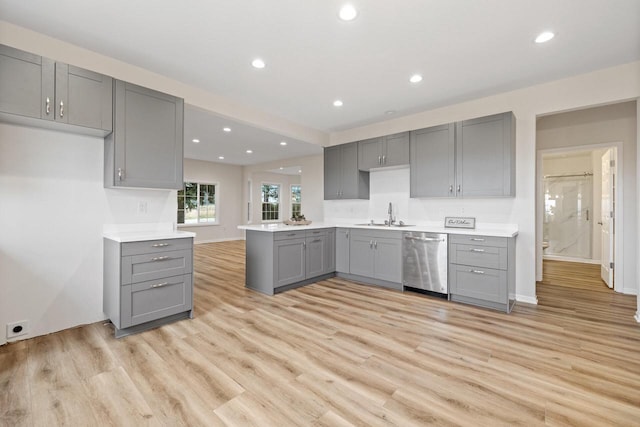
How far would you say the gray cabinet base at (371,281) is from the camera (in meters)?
4.02

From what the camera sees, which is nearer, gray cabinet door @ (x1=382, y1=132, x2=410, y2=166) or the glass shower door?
gray cabinet door @ (x1=382, y1=132, x2=410, y2=166)

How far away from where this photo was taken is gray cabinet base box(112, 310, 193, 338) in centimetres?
252

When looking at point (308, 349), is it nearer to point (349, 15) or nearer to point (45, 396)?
point (45, 396)

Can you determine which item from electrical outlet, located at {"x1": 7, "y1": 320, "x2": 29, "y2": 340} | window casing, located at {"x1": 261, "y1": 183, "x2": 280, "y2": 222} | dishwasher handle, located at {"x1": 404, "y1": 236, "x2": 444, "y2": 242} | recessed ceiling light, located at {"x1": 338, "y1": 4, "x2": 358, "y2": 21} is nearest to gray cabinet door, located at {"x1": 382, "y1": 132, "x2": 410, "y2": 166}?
dishwasher handle, located at {"x1": 404, "y1": 236, "x2": 444, "y2": 242}

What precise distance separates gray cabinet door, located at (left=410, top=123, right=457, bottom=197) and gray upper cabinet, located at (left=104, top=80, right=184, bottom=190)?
3.11 m

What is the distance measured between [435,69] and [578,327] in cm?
296

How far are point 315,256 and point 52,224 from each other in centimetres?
304

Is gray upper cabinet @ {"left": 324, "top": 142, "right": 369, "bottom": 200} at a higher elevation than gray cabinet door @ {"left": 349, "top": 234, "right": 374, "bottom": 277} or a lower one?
higher

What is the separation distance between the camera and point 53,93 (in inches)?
90.1

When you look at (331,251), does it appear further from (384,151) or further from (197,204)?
(197,204)

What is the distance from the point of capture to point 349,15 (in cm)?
215

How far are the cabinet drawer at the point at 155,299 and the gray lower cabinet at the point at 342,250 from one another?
2392 mm

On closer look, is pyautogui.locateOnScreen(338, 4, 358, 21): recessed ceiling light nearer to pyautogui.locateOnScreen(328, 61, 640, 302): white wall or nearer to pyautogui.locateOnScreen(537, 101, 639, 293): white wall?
pyautogui.locateOnScreen(328, 61, 640, 302): white wall

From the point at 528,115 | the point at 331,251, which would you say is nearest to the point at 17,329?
the point at 331,251
